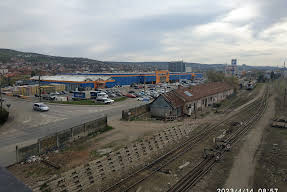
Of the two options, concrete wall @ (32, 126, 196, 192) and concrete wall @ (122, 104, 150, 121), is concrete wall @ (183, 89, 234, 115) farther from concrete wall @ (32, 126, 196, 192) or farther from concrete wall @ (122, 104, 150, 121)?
concrete wall @ (32, 126, 196, 192)

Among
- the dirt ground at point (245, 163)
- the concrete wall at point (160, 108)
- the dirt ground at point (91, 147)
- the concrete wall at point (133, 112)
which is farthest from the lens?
the concrete wall at point (160, 108)

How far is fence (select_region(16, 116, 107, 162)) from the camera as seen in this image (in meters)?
13.5

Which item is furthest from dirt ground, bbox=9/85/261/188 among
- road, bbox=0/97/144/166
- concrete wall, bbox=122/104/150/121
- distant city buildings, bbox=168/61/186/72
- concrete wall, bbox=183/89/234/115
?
distant city buildings, bbox=168/61/186/72

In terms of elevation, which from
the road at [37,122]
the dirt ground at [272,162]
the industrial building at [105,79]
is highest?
the industrial building at [105,79]

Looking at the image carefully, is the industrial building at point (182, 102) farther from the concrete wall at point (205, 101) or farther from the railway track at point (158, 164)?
the railway track at point (158, 164)

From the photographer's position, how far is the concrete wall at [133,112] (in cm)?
2477

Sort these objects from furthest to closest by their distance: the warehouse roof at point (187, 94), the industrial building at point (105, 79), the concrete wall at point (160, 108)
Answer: the industrial building at point (105, 79), the warehouse roof at point (187, 94), the concrete wall at point (160, 108)

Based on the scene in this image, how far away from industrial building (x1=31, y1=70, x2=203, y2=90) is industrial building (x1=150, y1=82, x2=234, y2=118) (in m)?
23.8

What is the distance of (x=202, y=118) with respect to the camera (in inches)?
1055

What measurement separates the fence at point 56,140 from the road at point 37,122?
94 cm

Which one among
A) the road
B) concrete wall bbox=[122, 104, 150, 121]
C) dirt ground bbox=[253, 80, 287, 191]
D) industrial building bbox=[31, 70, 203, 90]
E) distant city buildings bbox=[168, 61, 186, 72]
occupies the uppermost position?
distant city buildings bbox=[168, 61, 186, 72]

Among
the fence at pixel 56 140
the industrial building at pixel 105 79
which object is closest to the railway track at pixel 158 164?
the fence at pixel 56 140

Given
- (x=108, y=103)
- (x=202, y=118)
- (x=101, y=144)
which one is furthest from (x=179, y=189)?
(x=108, y=103)

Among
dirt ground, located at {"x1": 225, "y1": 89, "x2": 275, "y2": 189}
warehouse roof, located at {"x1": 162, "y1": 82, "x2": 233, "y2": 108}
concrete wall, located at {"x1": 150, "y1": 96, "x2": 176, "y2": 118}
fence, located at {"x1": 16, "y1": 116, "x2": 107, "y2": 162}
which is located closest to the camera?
dirt ground, located at {"x1": 225, "y1": 89, "x2": 275, "y2": 189}
